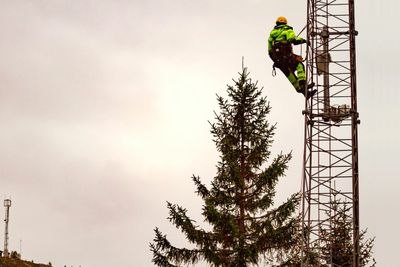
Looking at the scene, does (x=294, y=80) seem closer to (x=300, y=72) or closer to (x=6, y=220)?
(x=300, y=72)

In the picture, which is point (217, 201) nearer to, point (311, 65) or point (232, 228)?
point (232, 228)

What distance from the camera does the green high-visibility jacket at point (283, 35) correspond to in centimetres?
2805

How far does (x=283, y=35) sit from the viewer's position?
28109 millimetres

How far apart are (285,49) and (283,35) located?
44 cm

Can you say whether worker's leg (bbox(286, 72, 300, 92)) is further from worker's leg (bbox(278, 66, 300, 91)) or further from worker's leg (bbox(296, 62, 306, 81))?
worker's leg (bbox(296, 62, 306, 81))

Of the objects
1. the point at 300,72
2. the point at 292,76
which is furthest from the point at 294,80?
the point at 300,72

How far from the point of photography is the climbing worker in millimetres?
28109

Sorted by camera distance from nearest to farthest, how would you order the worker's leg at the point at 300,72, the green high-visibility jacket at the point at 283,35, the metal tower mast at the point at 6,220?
the green high-visibility jacket at the point at 283,35, the worker's leg at the point at 300,72, the metal tower mast at the point at 6,220

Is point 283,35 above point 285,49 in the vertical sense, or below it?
above

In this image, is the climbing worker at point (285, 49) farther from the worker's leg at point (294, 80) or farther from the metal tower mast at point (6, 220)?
the metal tower mast at point (6, 220)

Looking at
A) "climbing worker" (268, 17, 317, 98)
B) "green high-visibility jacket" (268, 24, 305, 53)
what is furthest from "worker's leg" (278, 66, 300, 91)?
"green high-visibility jacket" (268, 24, 305, 53)

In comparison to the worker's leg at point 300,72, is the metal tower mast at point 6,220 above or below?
above

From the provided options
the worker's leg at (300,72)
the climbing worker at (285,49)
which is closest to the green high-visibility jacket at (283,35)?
the climbing worker at (285,49)

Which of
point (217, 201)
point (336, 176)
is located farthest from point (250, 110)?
point (336, 176)
